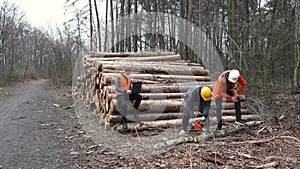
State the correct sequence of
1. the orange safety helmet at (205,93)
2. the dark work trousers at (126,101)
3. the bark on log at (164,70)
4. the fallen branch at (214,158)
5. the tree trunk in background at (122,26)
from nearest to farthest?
1. the fallen branch at (214,158)
2. the orange safety helmet at (205,93)
3. the dark work trousers at (126,101)
4. the bark on log at (164,70)
5. the tree trunk in background at (122,26)

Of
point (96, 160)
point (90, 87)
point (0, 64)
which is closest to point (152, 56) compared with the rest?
point (90, 87)

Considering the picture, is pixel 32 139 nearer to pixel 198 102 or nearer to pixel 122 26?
pixel 198 102

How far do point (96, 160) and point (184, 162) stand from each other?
162 cm

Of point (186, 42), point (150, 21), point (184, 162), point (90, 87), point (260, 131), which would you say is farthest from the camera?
point (150, 21)

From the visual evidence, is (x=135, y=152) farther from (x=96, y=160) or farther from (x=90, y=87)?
(x=90, y=87)

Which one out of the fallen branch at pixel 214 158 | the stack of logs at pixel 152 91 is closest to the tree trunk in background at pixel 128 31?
the stack of logs at pixel 152 91

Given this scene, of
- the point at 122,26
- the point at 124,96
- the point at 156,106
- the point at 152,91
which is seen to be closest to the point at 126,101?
the point at 124,96

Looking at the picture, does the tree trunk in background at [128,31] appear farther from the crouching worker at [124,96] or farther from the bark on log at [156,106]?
the crouching worker at [124,96]

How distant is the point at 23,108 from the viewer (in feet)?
35.6

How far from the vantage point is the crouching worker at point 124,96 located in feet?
22.2

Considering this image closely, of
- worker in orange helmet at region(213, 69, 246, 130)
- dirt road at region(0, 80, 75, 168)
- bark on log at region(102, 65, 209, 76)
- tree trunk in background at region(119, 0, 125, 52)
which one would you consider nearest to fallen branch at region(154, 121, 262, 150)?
worker in orange helmet at region(213, 69, 246, 130)

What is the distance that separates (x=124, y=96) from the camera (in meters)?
6.82

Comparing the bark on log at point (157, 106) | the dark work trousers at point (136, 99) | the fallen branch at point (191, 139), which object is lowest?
the fallen branch at point (191, 139)

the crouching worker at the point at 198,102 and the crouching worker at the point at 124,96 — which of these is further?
the crouching worker at the point at 124,96
